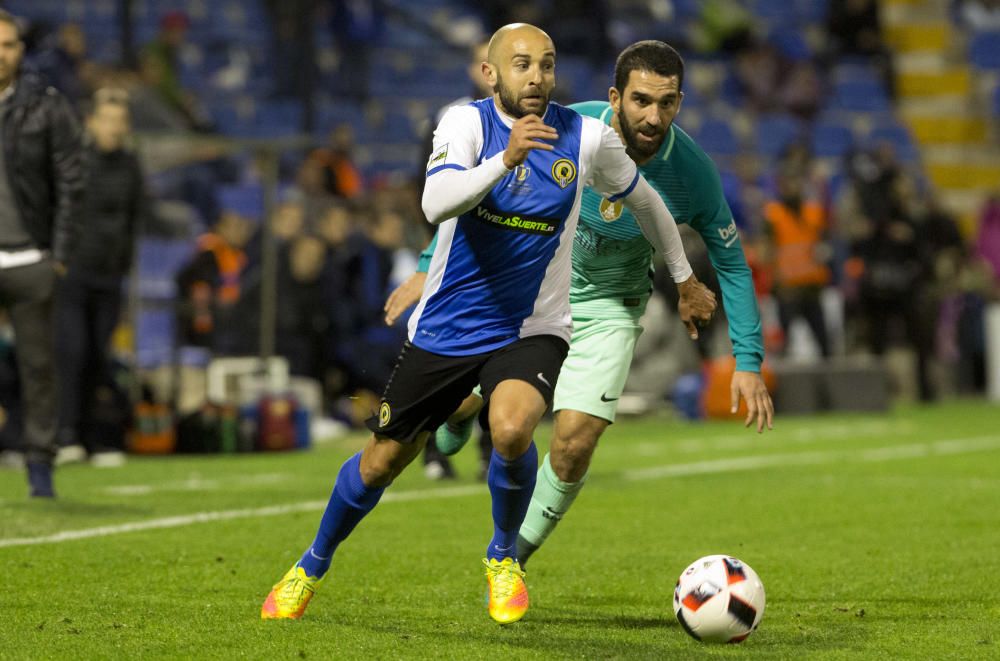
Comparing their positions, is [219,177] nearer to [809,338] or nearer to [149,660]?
[809,338]

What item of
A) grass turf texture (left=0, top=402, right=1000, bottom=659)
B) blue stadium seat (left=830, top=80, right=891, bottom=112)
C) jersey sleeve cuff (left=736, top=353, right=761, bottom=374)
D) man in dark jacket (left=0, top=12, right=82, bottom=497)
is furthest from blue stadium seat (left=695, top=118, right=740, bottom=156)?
jersey sleeve cuff (left=736, top=353, right=761, bottom=374)

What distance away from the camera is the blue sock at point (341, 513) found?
597 cm

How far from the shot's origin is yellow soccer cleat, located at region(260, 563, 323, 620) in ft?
19.4

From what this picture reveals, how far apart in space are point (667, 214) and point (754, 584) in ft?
4.49

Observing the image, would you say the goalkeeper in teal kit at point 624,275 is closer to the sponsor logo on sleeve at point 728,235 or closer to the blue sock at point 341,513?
the sponsor logo on sleeve at point 728,235

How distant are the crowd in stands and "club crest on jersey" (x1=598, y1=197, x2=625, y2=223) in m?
5.53

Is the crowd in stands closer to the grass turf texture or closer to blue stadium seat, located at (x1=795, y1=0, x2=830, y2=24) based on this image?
blue stadium seat, located at (x1=795, y1=0, x2=830, y2=24)

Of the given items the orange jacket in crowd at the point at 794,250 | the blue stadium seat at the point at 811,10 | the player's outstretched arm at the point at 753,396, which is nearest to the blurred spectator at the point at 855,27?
the blue stadium seat at the point at 811,10

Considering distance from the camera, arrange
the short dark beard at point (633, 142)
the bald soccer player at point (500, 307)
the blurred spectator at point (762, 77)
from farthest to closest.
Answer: the blurred spectator at point (762, 77) → the short dark beard at point (633, 142) → the bald soccer player at point (500, 307)

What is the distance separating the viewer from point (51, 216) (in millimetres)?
9492

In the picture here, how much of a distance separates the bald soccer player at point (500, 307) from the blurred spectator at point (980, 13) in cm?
2532

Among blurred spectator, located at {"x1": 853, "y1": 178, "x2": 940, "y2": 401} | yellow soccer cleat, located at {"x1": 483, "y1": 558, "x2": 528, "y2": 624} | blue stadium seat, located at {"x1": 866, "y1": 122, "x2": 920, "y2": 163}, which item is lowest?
blurred spectator, located at {"x1": 853, "y1": 178, "x2": 940, "y2": 401}

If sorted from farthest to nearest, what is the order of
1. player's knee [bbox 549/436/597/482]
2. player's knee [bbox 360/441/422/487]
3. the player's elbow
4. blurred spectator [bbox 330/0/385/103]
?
blurred spectator [bbox 330/0/385/103], player's knee [bbox 549/436/597/482], player's knee [bbox 360/441/422/487], the player's elbow

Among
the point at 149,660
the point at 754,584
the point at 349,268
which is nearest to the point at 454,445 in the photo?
the point at 754,584
